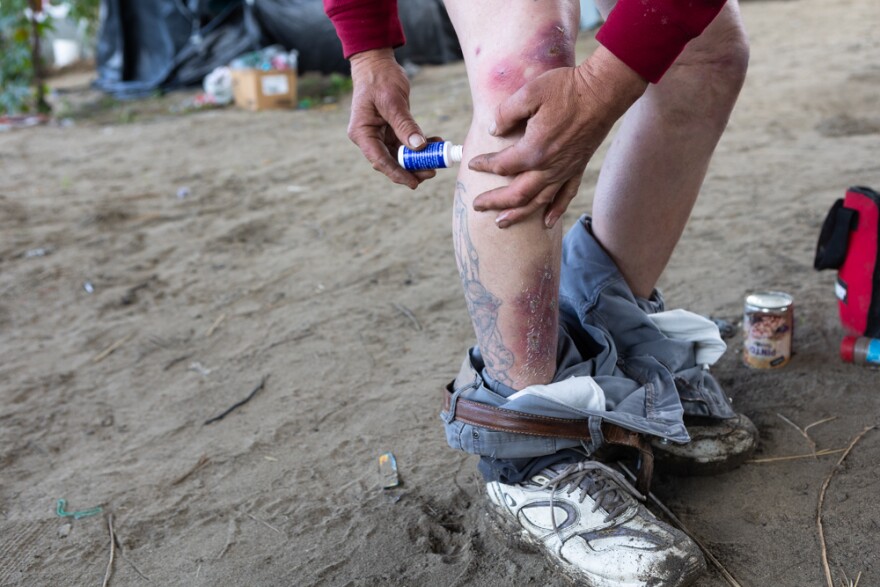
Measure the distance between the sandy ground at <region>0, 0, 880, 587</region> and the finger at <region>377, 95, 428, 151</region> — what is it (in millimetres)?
634

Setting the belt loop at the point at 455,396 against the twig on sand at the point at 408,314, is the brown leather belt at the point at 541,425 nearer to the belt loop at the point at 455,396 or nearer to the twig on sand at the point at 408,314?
the belt loop at the point at 455,396

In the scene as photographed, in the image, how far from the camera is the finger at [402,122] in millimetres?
1272

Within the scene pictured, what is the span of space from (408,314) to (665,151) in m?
0.93

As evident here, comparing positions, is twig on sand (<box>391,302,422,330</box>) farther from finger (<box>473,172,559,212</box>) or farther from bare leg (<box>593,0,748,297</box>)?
finger (<box>473,172,559,212</box>)

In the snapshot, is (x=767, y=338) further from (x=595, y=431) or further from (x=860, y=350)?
(x=595, y=431)

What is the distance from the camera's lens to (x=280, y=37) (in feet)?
23.1

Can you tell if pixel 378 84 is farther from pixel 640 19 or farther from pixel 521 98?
pixel 640 19

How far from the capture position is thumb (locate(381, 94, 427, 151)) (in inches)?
50.1

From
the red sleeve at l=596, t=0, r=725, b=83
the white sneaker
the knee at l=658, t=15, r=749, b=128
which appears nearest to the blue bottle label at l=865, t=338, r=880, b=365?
the knee at l=658, t=15, r=749, b=128

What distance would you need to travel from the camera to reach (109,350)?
2.12 metres

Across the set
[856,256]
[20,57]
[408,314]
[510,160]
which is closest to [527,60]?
[510,160]

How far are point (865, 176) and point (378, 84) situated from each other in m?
2.18

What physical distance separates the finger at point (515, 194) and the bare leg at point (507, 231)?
0.09 feet

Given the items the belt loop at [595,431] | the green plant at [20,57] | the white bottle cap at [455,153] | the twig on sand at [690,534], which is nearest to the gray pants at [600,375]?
the belt loop at [595,431]
